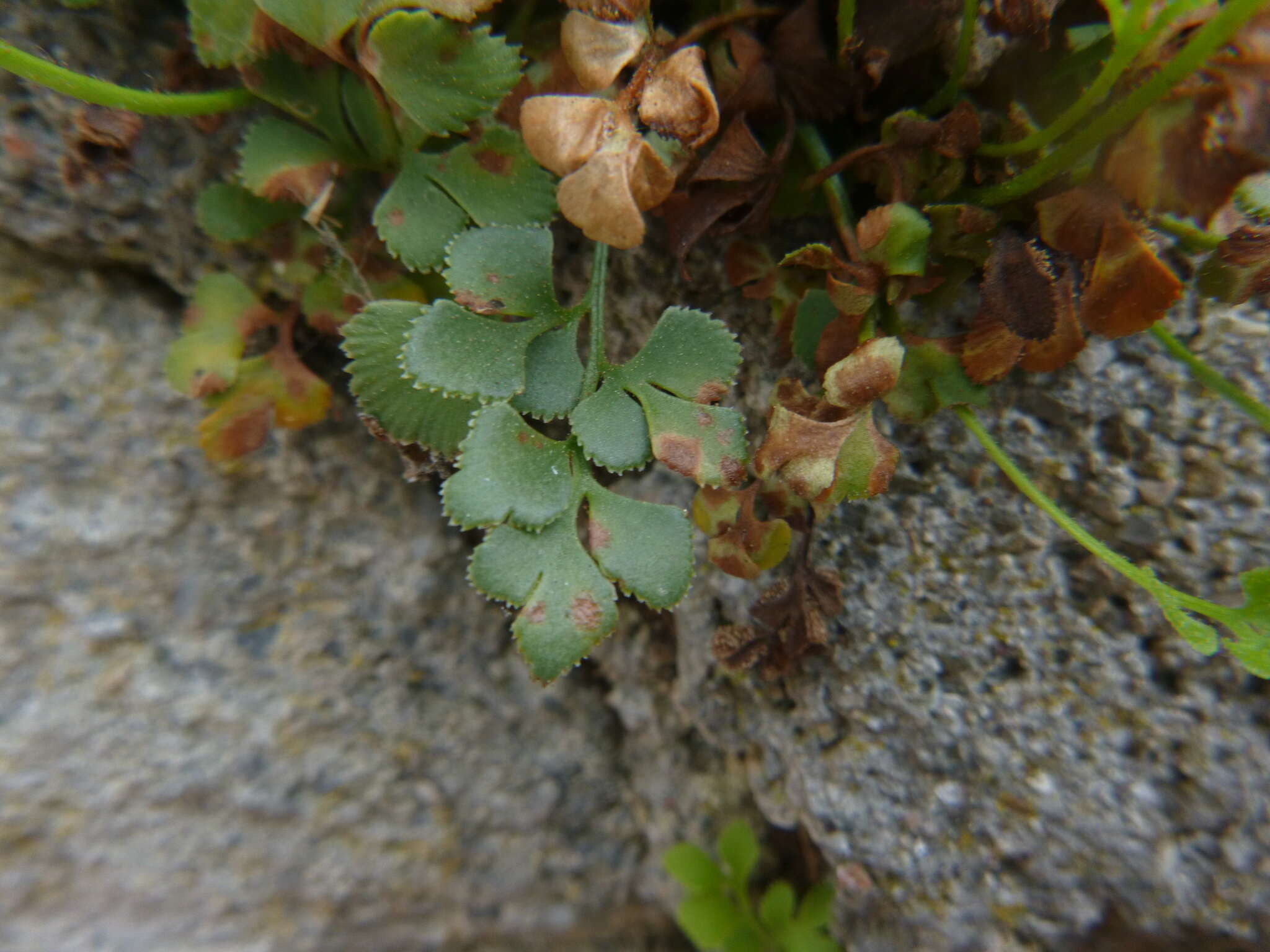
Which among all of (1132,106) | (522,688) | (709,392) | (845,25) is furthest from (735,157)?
(522,688)

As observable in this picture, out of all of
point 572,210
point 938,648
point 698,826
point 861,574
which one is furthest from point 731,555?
point 698,826

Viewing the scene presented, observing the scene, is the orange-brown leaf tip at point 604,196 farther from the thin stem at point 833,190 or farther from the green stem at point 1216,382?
the green stem at point 1216,382

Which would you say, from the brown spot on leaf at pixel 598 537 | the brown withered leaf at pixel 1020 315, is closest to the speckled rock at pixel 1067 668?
the brown withered leaf at pixel 1020 315

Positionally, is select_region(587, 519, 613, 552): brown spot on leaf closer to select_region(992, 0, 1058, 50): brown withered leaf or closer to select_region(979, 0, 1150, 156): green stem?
select_region(979, 0, 1150, 156): green stem

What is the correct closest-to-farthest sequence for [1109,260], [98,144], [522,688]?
[1109,260], [98,144], [522,688]

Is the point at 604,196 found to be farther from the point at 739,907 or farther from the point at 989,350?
the point at 739,907

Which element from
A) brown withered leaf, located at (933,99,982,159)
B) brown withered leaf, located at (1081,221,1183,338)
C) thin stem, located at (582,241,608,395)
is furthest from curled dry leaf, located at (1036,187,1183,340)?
thin stem, located at (582,241,608,395)

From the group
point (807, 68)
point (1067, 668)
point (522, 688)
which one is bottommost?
point (522, 688)

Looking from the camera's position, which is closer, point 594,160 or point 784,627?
point 594,160
